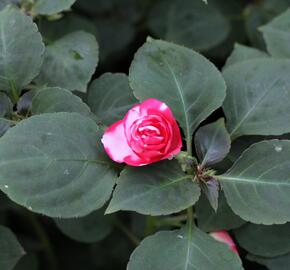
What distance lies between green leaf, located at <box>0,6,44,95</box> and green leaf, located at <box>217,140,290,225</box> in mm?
403

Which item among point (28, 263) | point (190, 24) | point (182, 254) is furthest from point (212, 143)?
point (190, 24)

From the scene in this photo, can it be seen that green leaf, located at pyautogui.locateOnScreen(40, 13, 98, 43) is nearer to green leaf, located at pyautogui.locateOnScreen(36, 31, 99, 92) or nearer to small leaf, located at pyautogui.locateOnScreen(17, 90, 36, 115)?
green leaf, located at pyautogui.locateOnScreen(36, 31, 99, 92)

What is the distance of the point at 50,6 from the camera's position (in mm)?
1215

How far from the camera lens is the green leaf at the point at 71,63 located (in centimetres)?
120

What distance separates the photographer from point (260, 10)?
1845 millimetres

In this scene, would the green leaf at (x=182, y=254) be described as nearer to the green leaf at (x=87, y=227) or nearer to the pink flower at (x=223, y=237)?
the pink flower at (x=223, y=237)

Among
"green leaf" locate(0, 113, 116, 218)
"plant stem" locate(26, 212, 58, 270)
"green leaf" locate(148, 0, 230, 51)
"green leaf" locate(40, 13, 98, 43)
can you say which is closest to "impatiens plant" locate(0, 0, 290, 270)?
"green leaf" locate(0, 113, 116, 218)

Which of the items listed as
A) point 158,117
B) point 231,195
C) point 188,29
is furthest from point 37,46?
point 188,29

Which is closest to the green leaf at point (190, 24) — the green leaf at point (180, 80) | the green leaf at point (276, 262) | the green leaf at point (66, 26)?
the green leaf at point (66, 26)

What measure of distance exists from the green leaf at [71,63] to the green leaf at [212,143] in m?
0.26

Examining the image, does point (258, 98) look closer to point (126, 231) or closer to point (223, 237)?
point (223, 237)

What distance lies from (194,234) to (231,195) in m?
0.10

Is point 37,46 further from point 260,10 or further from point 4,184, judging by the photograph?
point 260,10

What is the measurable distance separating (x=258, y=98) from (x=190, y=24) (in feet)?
2.55
